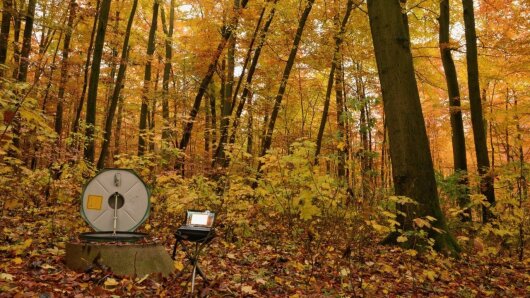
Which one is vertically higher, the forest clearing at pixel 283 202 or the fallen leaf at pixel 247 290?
the forest clearing at pixel 283 202

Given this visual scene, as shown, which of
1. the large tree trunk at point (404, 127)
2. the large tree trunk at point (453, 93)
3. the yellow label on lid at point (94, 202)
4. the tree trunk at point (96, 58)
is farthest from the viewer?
the large tree trunk at point (453, 93)

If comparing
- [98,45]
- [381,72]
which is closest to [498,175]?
[381,72]

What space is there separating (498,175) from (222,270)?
6668 millimetres

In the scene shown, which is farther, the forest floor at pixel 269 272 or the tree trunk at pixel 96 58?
the tree trunk at pixel 96 58

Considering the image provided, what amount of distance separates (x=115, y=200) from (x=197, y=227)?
1714 millimetres

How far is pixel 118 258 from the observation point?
202 inches

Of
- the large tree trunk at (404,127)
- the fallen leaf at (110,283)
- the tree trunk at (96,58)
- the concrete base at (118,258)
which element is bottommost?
the fallen leaf at (110,283)

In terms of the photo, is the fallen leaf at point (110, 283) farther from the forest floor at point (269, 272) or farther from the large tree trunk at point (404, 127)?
the large tree trunk at point (404, 127)

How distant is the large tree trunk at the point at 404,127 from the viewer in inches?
271

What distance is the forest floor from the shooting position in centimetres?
467

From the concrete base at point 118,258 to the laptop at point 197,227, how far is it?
3.02 ft

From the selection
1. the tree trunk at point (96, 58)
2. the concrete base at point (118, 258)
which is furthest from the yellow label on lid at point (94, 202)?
the tree trunk at point (96, 58)

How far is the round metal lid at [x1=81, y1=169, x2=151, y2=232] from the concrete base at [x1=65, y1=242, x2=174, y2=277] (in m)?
0.56

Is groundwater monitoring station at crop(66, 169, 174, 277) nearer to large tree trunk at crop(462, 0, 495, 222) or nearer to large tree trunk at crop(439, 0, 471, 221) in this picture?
large tree trunk at crop(462, 0, 495, 222)
